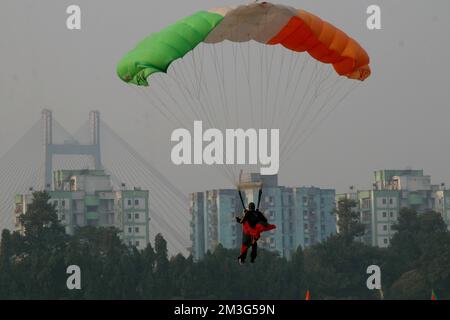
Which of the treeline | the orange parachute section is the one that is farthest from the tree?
the orange parachute section

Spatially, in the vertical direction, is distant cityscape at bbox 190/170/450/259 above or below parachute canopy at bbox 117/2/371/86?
above

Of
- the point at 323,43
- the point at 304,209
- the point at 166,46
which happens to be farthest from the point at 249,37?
the point at 304,209

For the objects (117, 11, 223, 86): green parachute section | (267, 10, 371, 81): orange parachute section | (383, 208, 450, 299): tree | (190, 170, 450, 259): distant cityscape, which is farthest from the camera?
(190, 170, 450, 259): distant cityscape

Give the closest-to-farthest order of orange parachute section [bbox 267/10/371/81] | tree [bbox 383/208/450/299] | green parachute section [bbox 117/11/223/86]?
green parachute section [bbox 117/11/223/86] → orange parachute section [bbox 267/10/371/81] → tree [bbox 383/208/450/299]

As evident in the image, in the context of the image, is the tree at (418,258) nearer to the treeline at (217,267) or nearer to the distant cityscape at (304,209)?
the treeline at (217,267)

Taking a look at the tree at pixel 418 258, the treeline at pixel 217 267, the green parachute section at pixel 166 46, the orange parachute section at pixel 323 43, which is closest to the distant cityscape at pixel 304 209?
the treeline at pixel 217 267

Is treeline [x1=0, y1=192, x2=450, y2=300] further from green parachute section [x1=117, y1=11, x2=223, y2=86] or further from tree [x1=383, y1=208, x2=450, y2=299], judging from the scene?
green parachute section [x1=117, y1=11, x2=223, y2=86]
